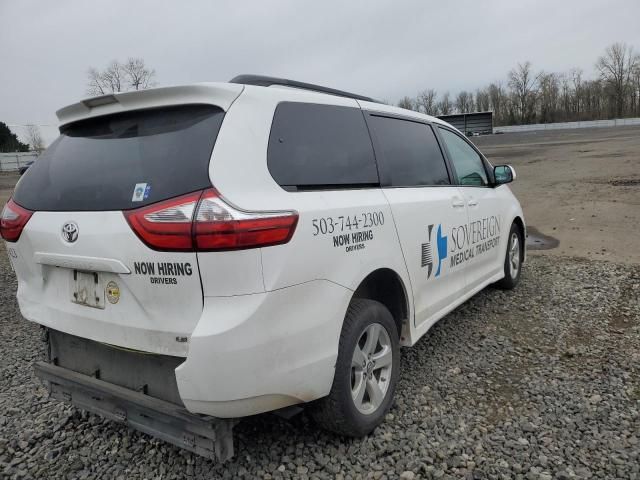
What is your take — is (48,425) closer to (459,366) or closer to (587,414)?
(459,366)

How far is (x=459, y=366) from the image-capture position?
3639 millimetres

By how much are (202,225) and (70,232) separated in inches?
Answer: 29.6

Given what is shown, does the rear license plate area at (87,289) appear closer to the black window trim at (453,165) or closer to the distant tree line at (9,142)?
the black window trim at (453,165)

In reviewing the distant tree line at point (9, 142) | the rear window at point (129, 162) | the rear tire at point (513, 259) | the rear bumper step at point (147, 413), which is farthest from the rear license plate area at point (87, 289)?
the distant tree line at point (9, 142)

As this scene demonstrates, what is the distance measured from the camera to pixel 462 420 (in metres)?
2.92

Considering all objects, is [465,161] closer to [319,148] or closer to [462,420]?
[319,148]

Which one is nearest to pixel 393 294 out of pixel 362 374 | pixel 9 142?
pixel 362 374

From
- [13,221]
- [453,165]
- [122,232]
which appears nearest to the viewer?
[122,232]

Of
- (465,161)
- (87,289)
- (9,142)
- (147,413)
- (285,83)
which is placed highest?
(9,142)

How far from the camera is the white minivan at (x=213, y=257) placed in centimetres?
Answer: 200

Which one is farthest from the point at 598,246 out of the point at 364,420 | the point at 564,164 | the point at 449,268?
the point at 564,164

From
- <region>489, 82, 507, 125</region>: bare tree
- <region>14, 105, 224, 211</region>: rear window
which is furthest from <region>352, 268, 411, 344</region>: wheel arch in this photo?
<region>489, 82, 507, 125</region>: bare tree

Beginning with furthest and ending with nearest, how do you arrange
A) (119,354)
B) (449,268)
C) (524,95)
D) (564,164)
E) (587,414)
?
(524,95) < (564,164) < (449,268) < (587,414) < (119,354)

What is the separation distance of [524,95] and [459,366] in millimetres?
100754
